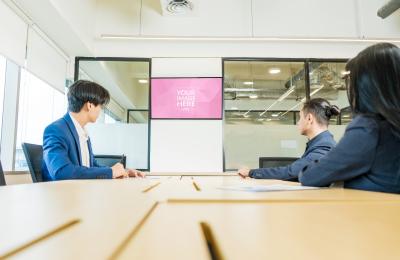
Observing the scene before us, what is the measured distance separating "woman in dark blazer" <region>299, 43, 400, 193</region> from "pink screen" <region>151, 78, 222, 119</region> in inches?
111

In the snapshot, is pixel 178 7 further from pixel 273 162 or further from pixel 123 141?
pixel 273 162

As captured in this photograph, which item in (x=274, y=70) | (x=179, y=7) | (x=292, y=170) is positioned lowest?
(x=292, y=170)

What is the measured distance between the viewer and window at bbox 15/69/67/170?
2758 mm

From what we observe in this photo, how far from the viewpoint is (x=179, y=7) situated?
339 cm

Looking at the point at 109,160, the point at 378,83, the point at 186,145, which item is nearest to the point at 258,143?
the point at 186,145

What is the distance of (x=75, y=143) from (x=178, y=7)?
2.21 meters

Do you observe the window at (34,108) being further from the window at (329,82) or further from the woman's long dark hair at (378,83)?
the window at (329,82)

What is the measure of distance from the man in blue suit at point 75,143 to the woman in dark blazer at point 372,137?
3.73 feet

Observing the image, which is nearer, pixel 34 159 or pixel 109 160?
pixel 34 159

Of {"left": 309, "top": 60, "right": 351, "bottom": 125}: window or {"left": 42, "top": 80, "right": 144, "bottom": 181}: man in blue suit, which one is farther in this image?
{"left": 309, "top": 60, "right": 351, "bottom": 125}: window

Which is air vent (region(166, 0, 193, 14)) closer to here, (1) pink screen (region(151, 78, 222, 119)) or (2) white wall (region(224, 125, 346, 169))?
(1) pink screen (region(151, 78, 222, 119))

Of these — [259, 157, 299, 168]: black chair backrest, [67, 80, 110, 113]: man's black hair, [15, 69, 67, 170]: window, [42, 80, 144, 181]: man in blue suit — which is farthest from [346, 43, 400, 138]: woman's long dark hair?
[15, 69, 67, 170]: window

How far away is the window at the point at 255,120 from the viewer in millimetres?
3943

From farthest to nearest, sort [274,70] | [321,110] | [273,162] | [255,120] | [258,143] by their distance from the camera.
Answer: [274,70] → [255,120] → [258,143] → [273,162] → [321,110]
